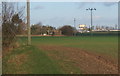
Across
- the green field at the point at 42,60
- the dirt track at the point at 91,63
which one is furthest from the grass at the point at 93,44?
the dirt track at the point at 91,63

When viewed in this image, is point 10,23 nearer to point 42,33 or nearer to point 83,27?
point 42,33

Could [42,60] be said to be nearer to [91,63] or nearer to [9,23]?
[91,63]

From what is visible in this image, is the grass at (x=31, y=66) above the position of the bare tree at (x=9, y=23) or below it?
below

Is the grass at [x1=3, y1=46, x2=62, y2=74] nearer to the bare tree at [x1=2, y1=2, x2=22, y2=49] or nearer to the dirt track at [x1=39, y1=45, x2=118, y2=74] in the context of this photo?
the dirt track at [x1=39, y1=45, x2=118, y2=74]

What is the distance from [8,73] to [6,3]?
10672 mm

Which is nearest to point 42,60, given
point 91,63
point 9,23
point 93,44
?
point 91,63

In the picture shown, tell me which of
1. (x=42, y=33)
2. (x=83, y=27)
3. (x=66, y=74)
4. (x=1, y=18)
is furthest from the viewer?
(x=83, y=27)

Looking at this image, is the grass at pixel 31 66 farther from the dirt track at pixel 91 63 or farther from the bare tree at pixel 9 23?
the bare tree at pixel 9 23

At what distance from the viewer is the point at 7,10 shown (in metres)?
20.6

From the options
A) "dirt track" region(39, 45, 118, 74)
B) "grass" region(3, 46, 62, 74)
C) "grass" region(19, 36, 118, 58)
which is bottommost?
"grass" region(19, 36, 118, 58)

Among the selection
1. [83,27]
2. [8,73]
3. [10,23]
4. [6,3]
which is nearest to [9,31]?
[10,23]

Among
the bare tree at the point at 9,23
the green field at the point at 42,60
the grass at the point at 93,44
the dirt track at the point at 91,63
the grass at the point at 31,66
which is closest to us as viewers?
the grass at the point at 31,66

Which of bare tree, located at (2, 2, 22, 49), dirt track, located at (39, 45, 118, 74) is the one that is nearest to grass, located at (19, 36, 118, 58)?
dirt track, located at (39, 45, 118, 74)

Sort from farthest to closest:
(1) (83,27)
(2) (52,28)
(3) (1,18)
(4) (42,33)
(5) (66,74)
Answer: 1. (1) (83,27)
2. (2) (52,28)
3. (4) (42,33)
4. (3) (1,18)
5. (5) (66,74)
